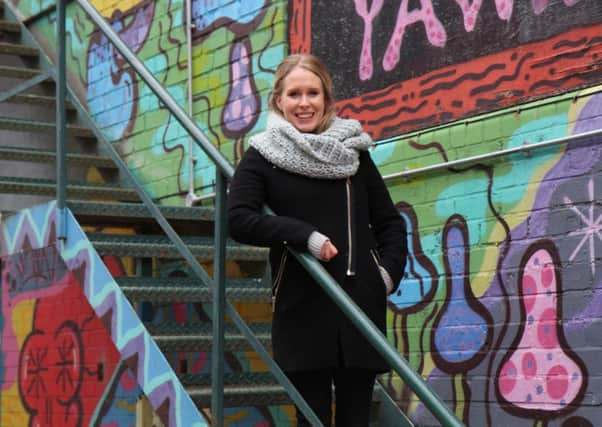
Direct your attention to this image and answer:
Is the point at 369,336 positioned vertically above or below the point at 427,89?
below

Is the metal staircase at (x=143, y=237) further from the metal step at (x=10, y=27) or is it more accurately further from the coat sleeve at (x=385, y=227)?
the coat sleeve at (x=385, y=227)

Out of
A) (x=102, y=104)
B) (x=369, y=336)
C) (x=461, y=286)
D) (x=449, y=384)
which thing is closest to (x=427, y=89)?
(x=461, y=286)

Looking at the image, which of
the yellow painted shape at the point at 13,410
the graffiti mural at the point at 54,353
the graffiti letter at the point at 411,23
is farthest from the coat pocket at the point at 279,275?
the yellow painted shape at the point at 13,410

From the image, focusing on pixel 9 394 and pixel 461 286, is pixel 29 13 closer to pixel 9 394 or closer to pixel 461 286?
pixel 9 394

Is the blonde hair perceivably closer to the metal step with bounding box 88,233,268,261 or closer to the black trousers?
the black trousers

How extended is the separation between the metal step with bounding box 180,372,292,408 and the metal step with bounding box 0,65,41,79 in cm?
338

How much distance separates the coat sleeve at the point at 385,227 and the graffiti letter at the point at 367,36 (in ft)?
6.32

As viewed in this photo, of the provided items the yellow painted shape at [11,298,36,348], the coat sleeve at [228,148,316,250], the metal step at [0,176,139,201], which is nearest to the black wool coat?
the coat sleeve at [228,148,316,250]

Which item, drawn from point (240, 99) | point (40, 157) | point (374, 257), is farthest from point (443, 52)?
point (40, 157)

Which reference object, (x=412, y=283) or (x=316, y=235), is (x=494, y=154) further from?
(x=316, y=235)

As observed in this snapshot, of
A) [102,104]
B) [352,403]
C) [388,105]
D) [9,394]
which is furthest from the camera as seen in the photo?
[9,394]

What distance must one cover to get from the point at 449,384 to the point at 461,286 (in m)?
0.45

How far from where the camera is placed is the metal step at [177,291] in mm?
4773

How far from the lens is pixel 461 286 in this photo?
15.9ft
